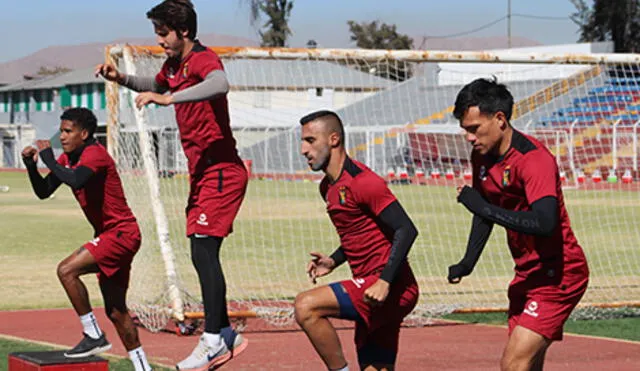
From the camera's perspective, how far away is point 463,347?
10.4 meters

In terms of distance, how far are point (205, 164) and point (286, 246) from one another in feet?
39.7

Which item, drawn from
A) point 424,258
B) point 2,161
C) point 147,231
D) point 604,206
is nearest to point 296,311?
point 147,231

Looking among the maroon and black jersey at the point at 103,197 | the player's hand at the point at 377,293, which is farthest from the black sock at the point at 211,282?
the player's hand at the point at 377,293

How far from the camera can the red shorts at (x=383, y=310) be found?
6.61 meters

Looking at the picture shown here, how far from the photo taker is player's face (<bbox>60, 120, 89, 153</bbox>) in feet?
27.8

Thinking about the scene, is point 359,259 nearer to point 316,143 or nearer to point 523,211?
point 316,143

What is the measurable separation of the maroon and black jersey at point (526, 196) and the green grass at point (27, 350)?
360cm

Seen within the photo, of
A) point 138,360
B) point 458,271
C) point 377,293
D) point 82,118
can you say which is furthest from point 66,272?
point 458,271

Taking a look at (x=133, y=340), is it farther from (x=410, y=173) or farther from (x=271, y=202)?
(x=271, y=202)

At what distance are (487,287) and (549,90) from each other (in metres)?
22.9

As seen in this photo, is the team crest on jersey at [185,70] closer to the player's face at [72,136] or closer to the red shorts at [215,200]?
the red shorts at [215,200]

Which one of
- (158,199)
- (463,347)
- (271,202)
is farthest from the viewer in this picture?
(271,202)

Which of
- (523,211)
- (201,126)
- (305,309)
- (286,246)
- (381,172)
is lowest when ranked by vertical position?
(381,172)

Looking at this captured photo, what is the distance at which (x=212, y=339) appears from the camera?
25.0ft
